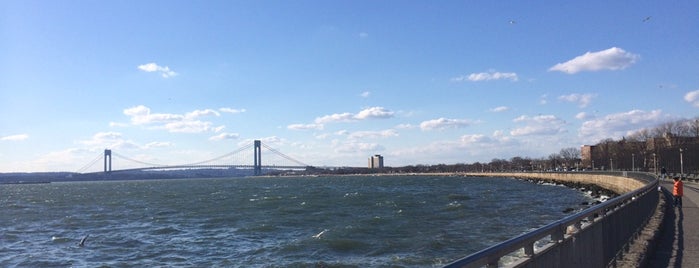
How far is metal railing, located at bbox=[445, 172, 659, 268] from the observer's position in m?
4.83

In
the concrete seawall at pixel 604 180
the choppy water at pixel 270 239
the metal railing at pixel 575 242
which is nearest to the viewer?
the metal railing at pixel 575 242

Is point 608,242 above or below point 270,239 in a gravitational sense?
above

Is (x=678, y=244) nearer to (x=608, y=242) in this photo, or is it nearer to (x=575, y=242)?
(x=608, y=242)

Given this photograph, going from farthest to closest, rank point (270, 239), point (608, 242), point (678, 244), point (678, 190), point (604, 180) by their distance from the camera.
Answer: point (604, 180) < point (270, 239) < point (678, 190) < point (678, 244) < point (608, 242)

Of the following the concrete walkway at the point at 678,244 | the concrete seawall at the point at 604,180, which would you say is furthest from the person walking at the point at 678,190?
the concrete seawall at the point at 604,180

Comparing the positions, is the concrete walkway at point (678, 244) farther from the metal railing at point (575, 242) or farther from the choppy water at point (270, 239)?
the choppy water at point (270, 239)

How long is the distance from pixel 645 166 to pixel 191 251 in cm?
11567

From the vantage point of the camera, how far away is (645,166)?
11962 cm

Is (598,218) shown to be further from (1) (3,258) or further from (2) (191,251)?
(1) (3,258)

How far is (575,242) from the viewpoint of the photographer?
23.9 feet

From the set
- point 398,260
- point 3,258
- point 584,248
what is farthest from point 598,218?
point 3,258

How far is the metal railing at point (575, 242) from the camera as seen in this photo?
4.83 metres

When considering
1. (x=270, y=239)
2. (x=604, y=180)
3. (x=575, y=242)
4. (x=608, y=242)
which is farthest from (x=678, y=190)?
(x=604, y=180)

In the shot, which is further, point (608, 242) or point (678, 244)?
point (678, 244)
